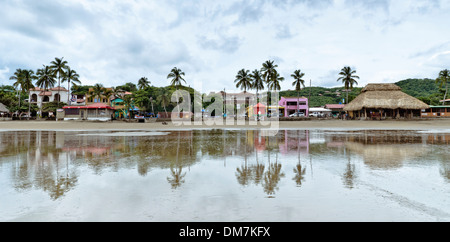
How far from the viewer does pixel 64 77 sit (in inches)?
2371

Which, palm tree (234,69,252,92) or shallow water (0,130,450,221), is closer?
shallow water (0,130,450,221)

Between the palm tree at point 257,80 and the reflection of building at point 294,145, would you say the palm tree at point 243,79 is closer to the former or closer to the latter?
the palm tree at point 257,80

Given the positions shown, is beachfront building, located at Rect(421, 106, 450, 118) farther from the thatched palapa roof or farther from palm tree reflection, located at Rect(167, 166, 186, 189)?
palm tree reflection, located at Rect(167, 166, 186, 189)

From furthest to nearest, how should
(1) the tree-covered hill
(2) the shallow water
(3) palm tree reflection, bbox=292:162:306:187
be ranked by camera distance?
1. (1) the tree-covered hill
2. (3) palm tree reflection, bbox=292:162:306:187
3. (2) the shallow water

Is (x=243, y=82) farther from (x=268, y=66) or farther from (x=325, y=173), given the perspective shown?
(x=325, y=173)

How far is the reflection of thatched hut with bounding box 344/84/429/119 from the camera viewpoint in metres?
48.6

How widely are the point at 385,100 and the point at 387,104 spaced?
122 centimetres

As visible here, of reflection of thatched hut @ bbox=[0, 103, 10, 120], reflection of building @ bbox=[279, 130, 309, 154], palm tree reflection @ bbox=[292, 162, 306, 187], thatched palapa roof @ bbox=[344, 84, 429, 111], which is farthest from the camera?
reflection of thatched hut @ bbox=[0, 103, 10, 120]

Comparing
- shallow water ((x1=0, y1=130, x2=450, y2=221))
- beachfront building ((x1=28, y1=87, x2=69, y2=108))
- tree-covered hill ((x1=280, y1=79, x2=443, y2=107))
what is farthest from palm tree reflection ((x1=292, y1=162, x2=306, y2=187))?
tree-covered hill ((x1=280, y1=79, x2=443, y2=107))

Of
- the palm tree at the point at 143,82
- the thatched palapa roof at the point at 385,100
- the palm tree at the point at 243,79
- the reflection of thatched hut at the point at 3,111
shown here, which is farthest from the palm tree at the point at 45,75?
the thatched palapa roof at the point at 385,100

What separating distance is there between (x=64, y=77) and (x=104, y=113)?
14337mm

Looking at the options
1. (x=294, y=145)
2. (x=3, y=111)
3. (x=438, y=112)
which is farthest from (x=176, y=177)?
(x=3, y=111)

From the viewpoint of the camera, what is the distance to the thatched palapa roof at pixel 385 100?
4856 centimetres
